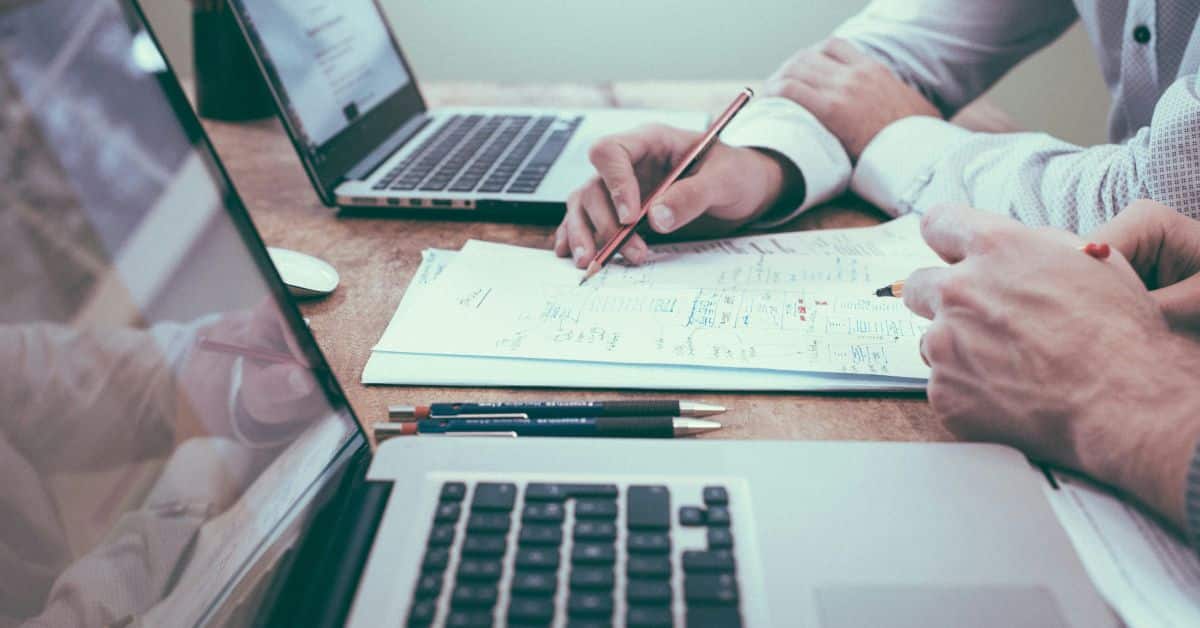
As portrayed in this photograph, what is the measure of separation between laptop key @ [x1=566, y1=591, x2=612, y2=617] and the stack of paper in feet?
0.65

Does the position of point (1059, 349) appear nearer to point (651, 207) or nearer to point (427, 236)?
point (651, 207)

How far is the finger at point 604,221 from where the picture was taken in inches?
26.0

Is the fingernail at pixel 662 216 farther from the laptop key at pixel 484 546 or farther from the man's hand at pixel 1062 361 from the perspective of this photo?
the laptop key at pixel 484 546

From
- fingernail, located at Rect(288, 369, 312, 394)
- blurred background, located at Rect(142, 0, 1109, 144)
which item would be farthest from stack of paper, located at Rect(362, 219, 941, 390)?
blurred background, located at Rect(142, 0, 1109, 144)

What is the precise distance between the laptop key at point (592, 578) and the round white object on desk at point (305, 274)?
389 millimetres

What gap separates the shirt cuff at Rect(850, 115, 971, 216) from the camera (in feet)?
2.47

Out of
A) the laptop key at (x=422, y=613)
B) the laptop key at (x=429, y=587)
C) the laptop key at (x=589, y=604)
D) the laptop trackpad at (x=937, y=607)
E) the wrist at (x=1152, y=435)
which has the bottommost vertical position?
the wrist at (x=1152, y=435)

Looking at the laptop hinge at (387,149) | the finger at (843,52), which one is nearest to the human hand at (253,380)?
the laptop hinge at (387,149)

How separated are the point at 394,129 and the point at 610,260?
1.43 feet

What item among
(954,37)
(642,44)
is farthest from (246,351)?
(642,44)

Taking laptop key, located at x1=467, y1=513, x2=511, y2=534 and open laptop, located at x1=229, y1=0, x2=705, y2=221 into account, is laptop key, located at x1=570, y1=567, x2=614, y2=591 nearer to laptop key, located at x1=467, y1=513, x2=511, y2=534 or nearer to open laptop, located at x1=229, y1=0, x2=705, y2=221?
laptop key, located at x1=467, y1=513, x2=511, y2=534

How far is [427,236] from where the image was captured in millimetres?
746

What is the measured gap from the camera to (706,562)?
33cm

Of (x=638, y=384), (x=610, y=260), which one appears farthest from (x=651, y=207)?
(x=638, y=384)
